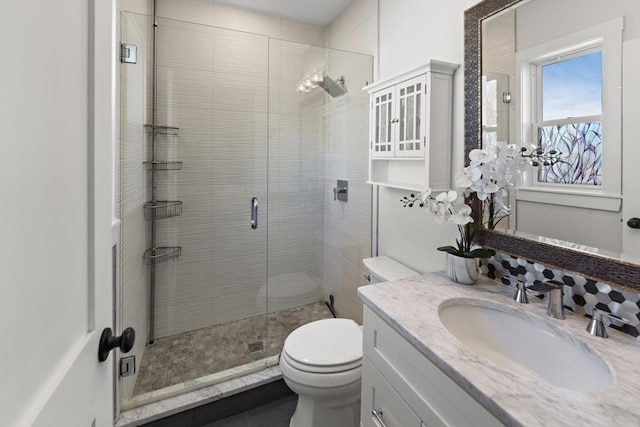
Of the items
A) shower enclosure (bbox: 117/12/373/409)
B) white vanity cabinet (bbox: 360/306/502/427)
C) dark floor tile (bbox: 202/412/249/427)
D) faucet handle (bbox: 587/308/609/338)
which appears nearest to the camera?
white vanity cabinet (bbox: 360/306/502/427)

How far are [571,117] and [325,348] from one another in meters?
1.33

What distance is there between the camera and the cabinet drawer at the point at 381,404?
889 mm

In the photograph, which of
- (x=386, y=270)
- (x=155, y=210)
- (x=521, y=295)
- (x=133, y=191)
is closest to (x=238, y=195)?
(x=155, y=210)

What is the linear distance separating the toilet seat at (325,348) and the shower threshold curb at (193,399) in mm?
445

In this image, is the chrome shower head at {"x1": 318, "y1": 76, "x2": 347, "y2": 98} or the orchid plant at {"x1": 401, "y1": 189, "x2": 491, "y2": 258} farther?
the chrome shower head at {"x1": 318, "y1": 76, "x2": 347, "y2": 98}

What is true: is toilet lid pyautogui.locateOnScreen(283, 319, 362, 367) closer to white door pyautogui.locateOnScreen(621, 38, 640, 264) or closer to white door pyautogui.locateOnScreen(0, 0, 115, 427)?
A: white door pyautogui.locateOnScreen(0, 0, 115, 427)

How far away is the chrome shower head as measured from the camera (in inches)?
93.2

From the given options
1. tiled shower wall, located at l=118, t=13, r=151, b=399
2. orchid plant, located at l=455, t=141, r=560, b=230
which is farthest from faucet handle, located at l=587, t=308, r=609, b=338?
tiled shower wall, located at l=118, t=13, r=151, b=399

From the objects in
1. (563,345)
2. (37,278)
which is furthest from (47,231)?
(563,345)

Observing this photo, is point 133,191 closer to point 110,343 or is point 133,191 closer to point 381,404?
point 110,343

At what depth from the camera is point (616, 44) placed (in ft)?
2.83

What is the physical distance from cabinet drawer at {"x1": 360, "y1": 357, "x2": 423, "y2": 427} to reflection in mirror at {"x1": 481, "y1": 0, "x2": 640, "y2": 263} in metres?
0.73

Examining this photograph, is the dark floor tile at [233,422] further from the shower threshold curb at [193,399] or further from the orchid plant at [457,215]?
the orchid plant at [457,215]

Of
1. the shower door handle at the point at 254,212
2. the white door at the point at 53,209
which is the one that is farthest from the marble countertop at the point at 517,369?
the shower door handle at the point at 254,212
